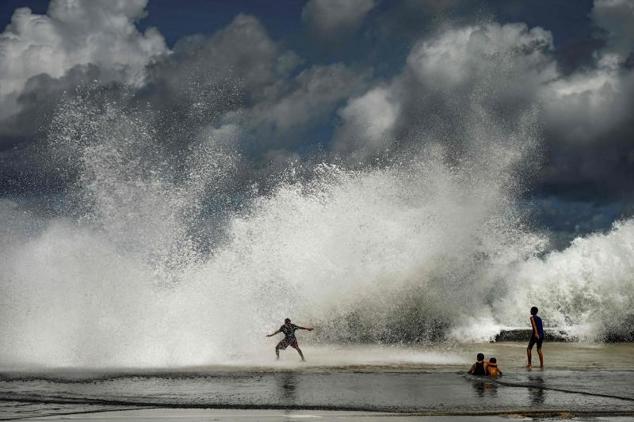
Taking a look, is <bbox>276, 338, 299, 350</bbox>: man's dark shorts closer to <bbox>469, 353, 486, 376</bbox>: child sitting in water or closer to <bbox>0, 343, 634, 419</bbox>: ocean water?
<bbox>0, 343, 634, 419</bbox>: ocean water

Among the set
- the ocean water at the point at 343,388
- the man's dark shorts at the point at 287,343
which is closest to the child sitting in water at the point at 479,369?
the ocean water at the point at 343,388

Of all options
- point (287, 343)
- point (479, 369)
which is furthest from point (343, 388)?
point (287, 343)

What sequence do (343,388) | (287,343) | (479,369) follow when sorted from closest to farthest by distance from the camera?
(343,388) < (479,369) < (287,343)

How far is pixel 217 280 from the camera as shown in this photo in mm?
24547

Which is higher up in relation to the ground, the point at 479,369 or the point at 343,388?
the point at 479,369

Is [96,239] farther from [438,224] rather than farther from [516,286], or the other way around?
[516,286]

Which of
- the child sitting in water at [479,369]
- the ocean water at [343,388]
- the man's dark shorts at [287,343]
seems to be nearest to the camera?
the ocean water at [343,388]

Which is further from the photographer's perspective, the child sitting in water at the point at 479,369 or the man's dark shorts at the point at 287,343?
the man's dark shorts at the point at 287,343

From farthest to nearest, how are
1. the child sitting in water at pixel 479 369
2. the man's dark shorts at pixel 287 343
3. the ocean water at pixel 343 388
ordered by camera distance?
1. the man's dark shorts at pixel 287 343
2. the child sitting in water at pixel 479 369
3. the ocean water at pixel 343 388

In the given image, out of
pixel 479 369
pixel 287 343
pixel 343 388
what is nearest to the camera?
pixel 343 388

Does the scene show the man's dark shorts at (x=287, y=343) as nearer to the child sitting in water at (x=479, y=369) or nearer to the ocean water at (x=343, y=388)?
the ocean water at (x=343, y=388)

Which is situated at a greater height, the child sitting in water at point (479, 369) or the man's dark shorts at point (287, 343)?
the man's dark shorts at point (287, 343)

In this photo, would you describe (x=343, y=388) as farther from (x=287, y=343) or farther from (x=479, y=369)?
(x=287, y=343)

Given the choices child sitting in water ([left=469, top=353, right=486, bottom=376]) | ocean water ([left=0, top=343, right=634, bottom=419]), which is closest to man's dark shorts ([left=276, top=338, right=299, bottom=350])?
ocean water ([left=0, top=343, right=634, bottom=419])
